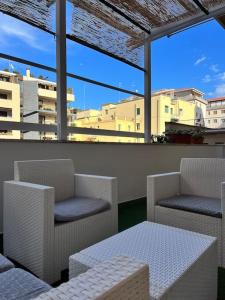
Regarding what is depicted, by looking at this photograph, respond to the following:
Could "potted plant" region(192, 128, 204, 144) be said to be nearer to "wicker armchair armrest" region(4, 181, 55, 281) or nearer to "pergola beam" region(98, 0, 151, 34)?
"pergola beam" region(98, 0, 151, 34)

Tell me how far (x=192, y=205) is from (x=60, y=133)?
1752 millimetres

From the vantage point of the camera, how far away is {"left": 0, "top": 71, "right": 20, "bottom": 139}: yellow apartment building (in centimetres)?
251

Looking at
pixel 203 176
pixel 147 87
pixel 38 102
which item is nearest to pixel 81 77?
pixel 38 102

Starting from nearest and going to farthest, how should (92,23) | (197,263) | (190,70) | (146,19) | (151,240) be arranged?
(197,263), (151,240), (92,23), (146,19), (190,70)

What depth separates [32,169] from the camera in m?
2.05

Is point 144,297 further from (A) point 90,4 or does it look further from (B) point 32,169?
(A) point 90,4

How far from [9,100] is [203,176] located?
2.18 m

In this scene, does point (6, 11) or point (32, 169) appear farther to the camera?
point (6, 11)

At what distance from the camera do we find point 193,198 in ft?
7.28

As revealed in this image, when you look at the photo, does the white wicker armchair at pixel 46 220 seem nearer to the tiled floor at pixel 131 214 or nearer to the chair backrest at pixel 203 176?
the tiled floor at pixel 131 214

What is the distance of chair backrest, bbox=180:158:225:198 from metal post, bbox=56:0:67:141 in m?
1.48

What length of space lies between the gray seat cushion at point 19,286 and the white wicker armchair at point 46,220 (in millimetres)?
638

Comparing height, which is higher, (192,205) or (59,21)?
(59,21)

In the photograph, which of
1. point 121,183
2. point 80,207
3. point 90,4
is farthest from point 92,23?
point 80,207
